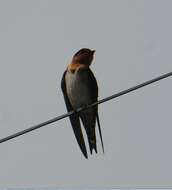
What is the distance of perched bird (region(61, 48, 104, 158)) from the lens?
1979mm

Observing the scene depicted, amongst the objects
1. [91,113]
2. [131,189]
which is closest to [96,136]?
[91,113]

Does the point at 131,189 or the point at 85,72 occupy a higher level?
the point at 85,72

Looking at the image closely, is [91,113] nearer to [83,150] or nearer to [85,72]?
[85,72]

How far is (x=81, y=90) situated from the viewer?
1980mm

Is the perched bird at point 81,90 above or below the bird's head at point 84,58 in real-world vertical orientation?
below

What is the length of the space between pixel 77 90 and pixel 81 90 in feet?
0.03

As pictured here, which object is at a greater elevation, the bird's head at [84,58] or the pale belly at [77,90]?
the bird's head at [84,58]

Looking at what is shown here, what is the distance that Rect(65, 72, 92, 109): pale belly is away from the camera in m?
1.98

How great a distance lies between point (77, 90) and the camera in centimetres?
198

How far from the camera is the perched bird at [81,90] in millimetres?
1979

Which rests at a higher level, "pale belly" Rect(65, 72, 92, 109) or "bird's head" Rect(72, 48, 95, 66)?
"bird's head" Rect(72, 48, 95, 66)

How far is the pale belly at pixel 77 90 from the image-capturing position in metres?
1.98

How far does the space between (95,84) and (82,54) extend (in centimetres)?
9

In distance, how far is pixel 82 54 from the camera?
2074mm
